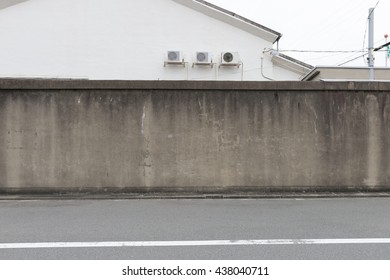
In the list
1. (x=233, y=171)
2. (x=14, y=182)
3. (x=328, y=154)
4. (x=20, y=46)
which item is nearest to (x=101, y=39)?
(x=20, y=46)

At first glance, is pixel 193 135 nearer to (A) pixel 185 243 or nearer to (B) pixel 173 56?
(A) pixel 185 243

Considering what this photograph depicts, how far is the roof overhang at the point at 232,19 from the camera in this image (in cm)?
1562

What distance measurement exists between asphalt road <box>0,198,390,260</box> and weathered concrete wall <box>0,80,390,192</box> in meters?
0.82

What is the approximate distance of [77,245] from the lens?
16.3 ft

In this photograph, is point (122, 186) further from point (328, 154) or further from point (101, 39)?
point (101, 39)

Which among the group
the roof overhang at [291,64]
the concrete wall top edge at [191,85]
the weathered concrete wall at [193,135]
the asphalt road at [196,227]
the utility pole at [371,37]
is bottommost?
the asphalt road at [196,227]

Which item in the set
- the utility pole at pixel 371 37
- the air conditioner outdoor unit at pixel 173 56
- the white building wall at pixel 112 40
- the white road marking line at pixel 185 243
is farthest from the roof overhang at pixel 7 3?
the utility pole at pixel 371 37

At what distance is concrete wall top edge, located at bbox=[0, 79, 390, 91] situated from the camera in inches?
345

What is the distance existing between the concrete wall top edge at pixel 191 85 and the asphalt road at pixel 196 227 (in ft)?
9.16

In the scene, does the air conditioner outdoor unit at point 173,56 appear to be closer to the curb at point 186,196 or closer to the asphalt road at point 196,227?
the curb at point 186,196

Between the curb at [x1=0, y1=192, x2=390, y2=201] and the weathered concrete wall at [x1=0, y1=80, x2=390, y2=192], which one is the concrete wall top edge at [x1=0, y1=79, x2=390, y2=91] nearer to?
the weathered concrete wall at [x1=0, y1=80, x2=390, y2=192]

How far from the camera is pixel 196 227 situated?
5.90 meters

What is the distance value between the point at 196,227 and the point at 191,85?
4.15m

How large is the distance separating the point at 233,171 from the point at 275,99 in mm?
2118
